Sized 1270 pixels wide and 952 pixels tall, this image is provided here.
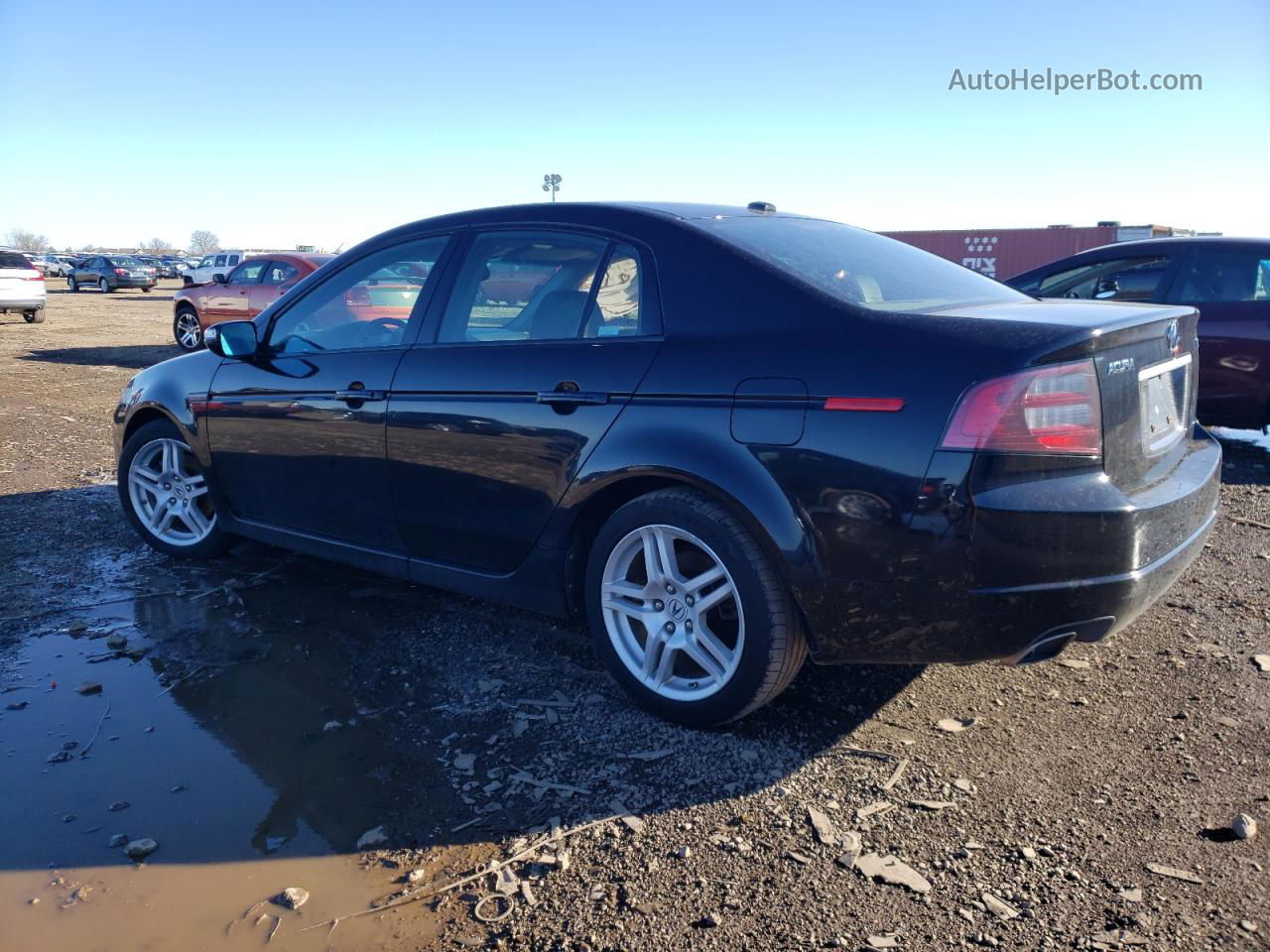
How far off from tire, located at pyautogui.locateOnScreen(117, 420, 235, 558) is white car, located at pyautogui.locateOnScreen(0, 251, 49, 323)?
19951 millimetres

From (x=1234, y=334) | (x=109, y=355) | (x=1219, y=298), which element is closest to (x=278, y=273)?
(x=109, y=355)

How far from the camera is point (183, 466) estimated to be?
5043 mm

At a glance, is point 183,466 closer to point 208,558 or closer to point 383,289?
point 208,558

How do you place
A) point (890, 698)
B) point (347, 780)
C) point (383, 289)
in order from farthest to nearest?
point (383, 289) → point (890, 698) → point (347, 780)

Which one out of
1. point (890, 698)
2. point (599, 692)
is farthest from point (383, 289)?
point (890, 698)

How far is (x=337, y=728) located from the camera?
10.9ft

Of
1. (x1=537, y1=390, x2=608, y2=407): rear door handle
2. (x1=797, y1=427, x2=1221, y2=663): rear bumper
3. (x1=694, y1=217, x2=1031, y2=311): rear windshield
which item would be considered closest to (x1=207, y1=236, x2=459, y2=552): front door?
(x1=537, y1=390, x2=608, y2=407): rear door handle

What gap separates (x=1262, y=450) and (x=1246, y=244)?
1.55 meters

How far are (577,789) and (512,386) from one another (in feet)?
4.65

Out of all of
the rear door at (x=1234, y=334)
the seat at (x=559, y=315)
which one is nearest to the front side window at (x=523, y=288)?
the seat at (x=559, y=315)

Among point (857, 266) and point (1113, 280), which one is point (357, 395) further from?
point (1113, 280)

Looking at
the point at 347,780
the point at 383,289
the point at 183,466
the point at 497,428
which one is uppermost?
the point at 383,289

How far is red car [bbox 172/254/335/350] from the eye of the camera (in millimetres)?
15336

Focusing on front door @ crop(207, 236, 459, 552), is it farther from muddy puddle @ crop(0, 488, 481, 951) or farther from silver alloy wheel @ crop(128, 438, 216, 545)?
muddy puddle @ crop(0, 488, 481, 951)
